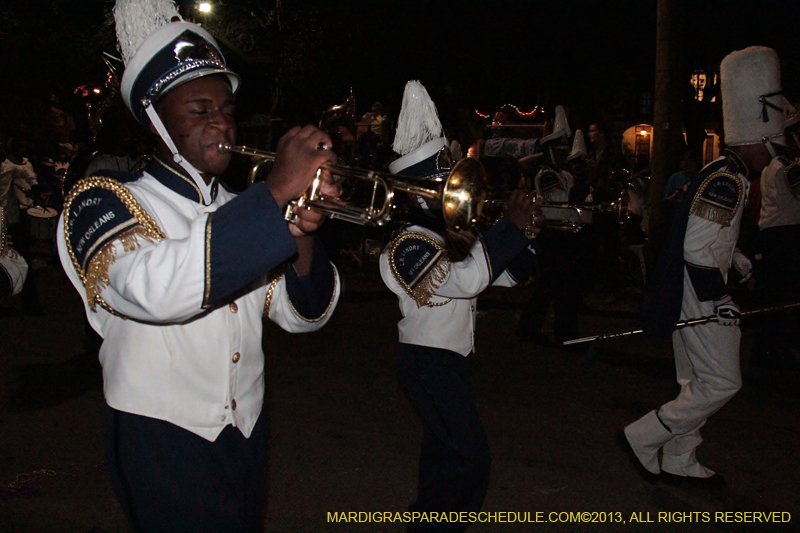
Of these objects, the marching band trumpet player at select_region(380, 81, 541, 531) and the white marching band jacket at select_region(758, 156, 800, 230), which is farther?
the white marching band jacket at select_region(758, 156, 800, 230)

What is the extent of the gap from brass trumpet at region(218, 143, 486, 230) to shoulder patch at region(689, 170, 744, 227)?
2107mm

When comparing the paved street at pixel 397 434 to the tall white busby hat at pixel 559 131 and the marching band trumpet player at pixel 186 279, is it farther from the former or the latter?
the tall white busby hat at pixel 559 131

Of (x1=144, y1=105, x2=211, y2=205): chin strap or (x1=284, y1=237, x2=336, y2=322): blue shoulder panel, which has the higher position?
(x1=144, y1=105, x2=211, y2=205): chin strap

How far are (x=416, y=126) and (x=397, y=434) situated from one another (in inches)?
94.4

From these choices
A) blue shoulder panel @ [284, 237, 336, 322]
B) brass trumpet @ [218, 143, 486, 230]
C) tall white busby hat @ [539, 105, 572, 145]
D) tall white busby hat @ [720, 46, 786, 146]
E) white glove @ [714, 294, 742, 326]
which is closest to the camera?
brass trumpet @ [218, 143, 486, 230]

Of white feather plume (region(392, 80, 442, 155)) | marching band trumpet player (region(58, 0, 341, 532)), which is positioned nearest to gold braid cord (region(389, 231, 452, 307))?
white feather plume (region(392, 80, 442, 155))

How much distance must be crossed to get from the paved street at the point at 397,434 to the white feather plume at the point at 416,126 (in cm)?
181

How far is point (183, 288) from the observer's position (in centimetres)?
177

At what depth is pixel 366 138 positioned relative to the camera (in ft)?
39.9

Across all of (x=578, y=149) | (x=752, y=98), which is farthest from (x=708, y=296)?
(x=578, y=149)

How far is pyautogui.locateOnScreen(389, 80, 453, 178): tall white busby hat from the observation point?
387cm

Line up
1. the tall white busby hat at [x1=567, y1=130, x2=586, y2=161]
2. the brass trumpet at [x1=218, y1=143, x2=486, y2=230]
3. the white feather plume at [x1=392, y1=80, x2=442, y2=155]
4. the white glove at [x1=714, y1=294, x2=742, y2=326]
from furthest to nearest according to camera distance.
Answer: the tall white busby hat at [x1=567, y1=130, x2=586, y2=161]
the white glove at [x1=714, y1=294, x2=742, y2=326]
the white feather plume at [x1=392, y1=80, x2=442, y2=155]
the brass trumpet at [x1=218, y1=143, x2=486, y2=230]

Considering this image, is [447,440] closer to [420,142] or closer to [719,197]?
[420,142]

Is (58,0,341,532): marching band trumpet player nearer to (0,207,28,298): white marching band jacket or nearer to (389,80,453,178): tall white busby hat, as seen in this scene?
(0,207,28,298): white marching band jacket
